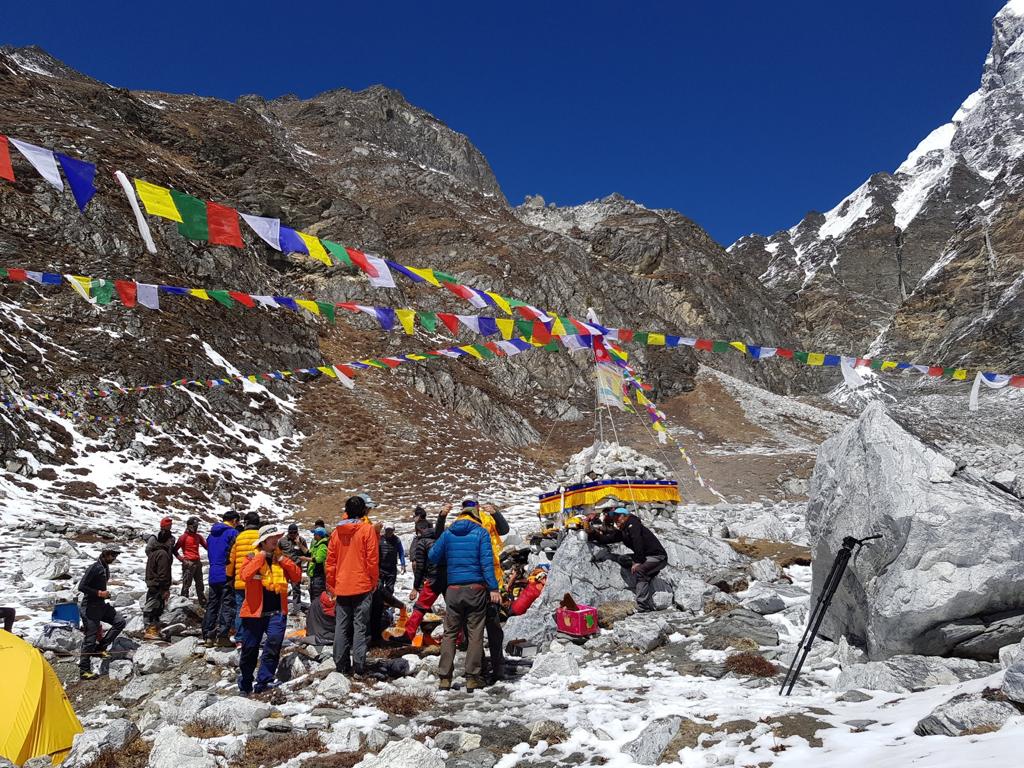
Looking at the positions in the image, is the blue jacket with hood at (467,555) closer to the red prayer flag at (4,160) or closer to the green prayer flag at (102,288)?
the red prayer flag at (4,160)

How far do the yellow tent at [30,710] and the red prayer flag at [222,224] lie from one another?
5.83 m

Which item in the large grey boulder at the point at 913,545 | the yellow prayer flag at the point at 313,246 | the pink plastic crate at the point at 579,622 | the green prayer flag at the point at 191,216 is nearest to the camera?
the large grey boulder at the point at 913,545

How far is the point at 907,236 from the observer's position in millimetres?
163000

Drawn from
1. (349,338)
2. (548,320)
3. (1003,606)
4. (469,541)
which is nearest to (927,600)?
(1003,606)

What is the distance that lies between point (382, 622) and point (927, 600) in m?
6.68

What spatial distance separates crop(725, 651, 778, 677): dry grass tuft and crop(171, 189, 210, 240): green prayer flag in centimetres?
901

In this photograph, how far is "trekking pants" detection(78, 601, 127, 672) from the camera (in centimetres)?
821

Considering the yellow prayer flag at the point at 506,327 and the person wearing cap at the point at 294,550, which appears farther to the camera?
the yellow prayer flag at the point at 506,327

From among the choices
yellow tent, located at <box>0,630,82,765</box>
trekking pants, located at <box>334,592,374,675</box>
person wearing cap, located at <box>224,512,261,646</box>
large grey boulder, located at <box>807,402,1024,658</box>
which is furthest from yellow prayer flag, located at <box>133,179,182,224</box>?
large grey boulder, located at <box>807,402,1024,658</box>

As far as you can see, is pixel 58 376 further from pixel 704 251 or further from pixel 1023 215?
pixel 1023 215

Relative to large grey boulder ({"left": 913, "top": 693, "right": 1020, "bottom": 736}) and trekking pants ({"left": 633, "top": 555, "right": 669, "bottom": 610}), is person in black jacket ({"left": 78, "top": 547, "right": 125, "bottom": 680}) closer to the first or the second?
trekking pants ({"left": 633, "top": 555, "right": 669, "bottom": 610})

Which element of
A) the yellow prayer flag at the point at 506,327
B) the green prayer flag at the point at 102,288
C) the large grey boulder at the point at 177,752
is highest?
the green prayer flag at the point at 102,288

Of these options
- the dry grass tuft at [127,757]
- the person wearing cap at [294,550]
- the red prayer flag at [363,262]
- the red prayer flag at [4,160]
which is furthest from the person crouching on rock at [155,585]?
the red prayer flag at [363,262]

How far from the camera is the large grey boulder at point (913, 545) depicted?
6035mm
